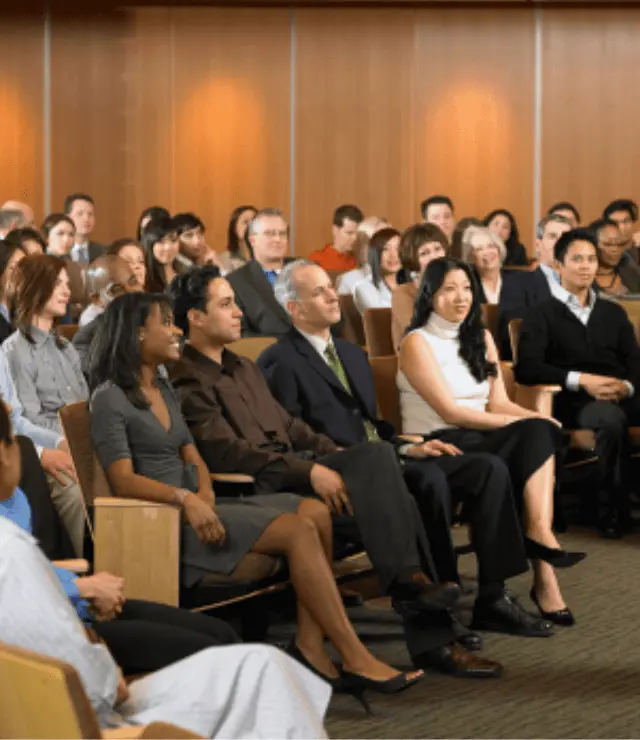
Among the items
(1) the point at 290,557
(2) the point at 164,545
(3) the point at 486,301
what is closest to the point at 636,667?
(1) the point at 290,557

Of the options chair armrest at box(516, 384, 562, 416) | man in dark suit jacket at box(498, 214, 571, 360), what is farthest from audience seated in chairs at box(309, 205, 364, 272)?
chair armrest at box(516, 384, 562, 416)

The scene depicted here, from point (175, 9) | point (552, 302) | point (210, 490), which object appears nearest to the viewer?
point (210, 490)

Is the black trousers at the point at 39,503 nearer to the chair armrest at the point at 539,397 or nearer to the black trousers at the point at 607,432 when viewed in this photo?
the chair armrest at the point at 539,397

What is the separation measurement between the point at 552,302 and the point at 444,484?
203cm

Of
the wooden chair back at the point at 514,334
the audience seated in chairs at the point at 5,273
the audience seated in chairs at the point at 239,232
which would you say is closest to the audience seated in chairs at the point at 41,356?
the audience seated in chairs at the point at 5,273

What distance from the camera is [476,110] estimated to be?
12.0 m

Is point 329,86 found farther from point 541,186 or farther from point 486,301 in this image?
point 486,301

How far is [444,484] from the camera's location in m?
4.43

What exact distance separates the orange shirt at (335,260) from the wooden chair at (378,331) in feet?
11.1

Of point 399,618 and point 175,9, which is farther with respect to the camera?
point 175,9

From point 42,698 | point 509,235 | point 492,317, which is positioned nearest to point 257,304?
point 492,317

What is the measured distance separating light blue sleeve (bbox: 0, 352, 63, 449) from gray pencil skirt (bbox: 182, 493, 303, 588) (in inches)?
36.0

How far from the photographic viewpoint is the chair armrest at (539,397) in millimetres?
5691

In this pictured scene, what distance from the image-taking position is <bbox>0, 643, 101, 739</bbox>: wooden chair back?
176cm
